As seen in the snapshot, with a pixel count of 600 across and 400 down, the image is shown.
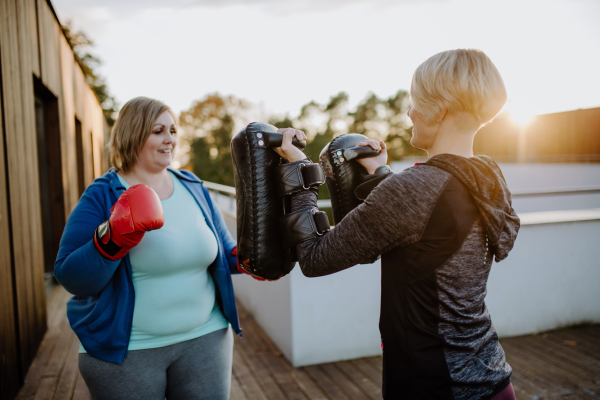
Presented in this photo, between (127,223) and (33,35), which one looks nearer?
(127,223)

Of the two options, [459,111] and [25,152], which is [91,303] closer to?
[459,111]

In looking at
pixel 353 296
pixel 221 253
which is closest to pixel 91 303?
pixel 221 253

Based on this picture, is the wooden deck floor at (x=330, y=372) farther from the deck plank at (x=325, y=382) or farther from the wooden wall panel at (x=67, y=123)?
the wooden wall panel at (x=67, y=123)

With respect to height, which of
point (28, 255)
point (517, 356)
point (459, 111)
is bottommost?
point (517, 356)

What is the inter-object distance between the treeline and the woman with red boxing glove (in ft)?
47.8

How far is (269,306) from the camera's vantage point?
3.58m

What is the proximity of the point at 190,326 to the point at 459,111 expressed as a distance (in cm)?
118

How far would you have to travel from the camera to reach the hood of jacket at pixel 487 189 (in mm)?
999

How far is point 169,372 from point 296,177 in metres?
0.93

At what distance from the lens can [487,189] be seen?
103 cm

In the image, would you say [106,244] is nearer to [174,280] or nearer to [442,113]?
[174,280]

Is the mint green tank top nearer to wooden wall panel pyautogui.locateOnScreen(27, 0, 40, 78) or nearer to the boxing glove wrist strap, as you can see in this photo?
the boxing glove wrist strap

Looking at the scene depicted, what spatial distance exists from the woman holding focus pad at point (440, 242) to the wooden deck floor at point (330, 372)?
182 cm

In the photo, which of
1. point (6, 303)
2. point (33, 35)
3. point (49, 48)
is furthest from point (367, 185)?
point (49, 48)
